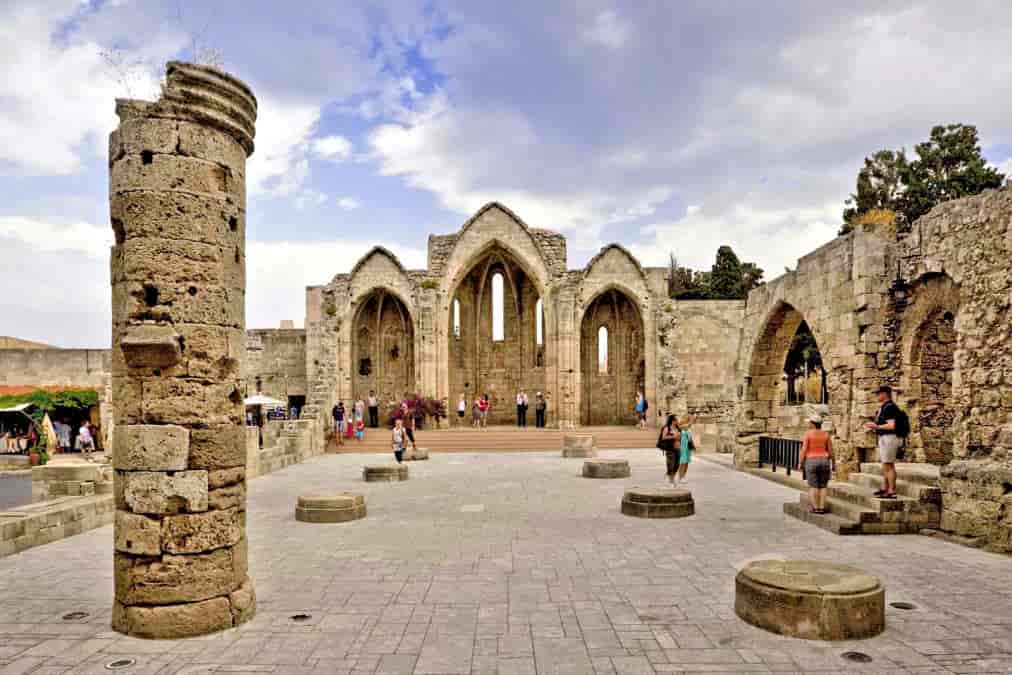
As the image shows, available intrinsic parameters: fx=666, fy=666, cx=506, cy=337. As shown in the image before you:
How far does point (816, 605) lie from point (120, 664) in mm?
5542

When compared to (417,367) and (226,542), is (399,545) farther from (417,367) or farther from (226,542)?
(417,367)

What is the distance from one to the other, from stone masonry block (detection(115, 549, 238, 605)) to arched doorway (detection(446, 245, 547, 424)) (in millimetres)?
24065

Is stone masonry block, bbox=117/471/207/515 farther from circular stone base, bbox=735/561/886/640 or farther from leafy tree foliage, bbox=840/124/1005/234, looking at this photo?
leafy tree foliage, bbox=840/124/1005/234

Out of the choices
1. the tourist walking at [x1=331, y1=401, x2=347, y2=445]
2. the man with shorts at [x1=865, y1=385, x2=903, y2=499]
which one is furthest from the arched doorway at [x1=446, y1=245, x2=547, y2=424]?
the man with shorts at [x1=865, y1=385, x2=903, y2=499]

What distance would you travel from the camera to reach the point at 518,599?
255 inches

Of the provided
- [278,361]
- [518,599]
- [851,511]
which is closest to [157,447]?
[518,599]

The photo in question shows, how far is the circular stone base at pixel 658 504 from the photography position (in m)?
10.5

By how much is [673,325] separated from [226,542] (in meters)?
22.9

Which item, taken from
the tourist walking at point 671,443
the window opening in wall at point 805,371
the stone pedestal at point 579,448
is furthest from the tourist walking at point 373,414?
the window opening in wall at point 805,371

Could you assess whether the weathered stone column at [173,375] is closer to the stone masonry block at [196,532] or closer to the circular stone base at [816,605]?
the stone masonry block at [196,532]

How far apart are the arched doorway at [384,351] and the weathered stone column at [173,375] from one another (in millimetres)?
23225

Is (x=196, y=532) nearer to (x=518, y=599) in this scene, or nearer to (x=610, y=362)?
(x=518, y=599)

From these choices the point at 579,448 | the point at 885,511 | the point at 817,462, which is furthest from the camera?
the point at 579,448

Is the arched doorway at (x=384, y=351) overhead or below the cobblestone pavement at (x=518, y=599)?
overhead
